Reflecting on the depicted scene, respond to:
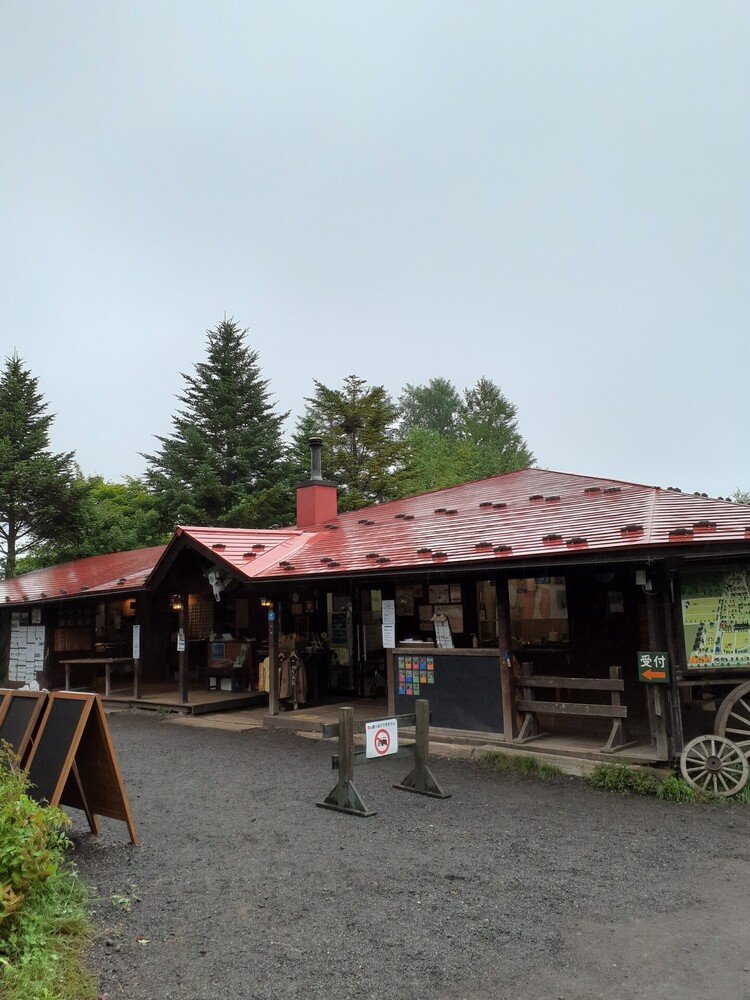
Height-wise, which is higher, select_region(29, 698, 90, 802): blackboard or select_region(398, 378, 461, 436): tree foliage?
select_region(398, 378, 461, 436): tree foliage

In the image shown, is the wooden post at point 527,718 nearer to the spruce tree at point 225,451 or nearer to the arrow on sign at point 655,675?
the arrow on sign at point 655,675

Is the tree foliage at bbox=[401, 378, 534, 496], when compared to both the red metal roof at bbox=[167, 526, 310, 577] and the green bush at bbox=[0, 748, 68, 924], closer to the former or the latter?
the red metal roof at bbox=[167, 526, 310, 577]

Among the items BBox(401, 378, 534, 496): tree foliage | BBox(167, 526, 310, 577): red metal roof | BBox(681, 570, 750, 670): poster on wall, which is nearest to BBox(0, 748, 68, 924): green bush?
BBox(681, 570, 750, 670): poster on wall

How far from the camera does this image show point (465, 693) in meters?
9.67

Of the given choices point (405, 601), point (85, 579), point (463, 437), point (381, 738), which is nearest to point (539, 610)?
point (405, 601)

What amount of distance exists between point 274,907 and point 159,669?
15.9 m

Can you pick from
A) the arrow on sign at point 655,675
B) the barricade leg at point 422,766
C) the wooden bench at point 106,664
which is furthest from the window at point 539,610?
the wooden bench at point 106,664

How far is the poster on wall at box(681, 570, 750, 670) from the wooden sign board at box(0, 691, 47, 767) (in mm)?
6156

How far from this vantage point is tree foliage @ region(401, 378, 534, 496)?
4000 centimetres

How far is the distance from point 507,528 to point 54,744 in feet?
21.0

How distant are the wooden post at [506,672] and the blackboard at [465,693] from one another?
0.13 metres

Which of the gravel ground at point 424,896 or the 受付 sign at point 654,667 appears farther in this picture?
the 受付 sign at point 654,667

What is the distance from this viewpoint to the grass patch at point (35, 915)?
11.0ft

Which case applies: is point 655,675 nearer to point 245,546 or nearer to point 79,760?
point 79,760
